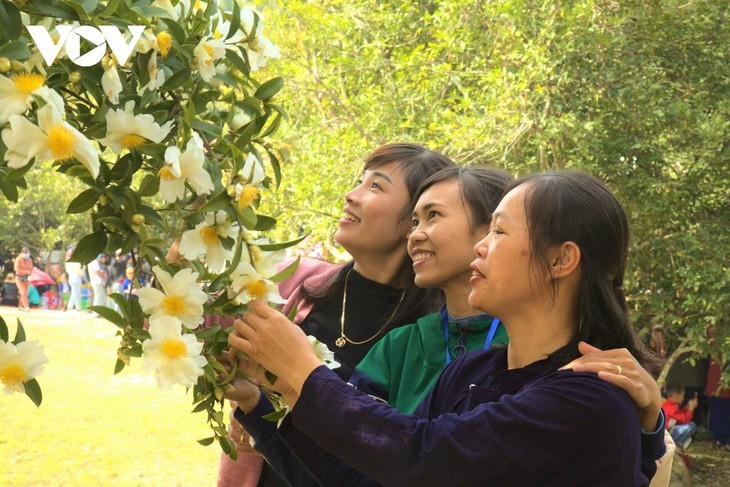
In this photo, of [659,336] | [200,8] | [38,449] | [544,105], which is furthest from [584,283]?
[38,449]

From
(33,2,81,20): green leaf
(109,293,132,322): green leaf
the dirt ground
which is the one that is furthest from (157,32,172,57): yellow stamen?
the dirt ground

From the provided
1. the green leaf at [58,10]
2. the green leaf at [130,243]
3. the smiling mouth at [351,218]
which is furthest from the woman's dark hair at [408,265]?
the green leaf at [58,10]

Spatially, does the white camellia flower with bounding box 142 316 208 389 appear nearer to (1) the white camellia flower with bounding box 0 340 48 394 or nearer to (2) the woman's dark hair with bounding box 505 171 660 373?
(1) the white camellia flower with bounding box 0 340 48 394

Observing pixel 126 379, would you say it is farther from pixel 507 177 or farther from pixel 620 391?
pixel 620 391

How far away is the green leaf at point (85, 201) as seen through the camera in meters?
1.30

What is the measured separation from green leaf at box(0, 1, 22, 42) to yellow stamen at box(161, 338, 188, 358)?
421mm

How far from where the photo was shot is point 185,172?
130 cm

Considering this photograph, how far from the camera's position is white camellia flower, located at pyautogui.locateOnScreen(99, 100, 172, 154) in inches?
49.7

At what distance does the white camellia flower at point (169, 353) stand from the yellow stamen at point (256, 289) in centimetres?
13

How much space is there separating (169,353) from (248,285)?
0.53 feet

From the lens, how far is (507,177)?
2.47 m

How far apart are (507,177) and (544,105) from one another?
13.6 ft

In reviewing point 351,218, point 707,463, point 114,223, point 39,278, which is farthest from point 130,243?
point 39,278

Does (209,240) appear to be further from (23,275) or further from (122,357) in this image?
(23,275)
